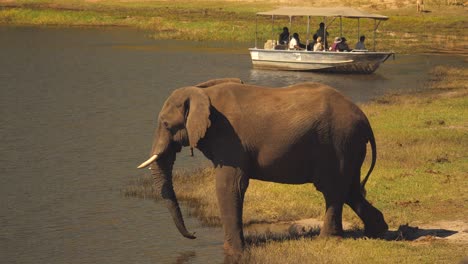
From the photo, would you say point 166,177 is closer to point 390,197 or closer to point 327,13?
point 390,197

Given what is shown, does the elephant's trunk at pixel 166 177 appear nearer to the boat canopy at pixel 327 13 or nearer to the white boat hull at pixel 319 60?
the white boat hull at pixel 319 60

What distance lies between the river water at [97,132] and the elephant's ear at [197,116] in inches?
77.6

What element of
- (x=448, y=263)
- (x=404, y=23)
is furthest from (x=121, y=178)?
(x=404, y=23)

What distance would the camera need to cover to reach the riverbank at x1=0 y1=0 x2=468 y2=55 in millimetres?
53812

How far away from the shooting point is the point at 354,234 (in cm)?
1237

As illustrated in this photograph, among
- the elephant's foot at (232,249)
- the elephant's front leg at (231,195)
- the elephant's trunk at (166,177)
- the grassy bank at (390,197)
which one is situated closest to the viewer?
the grassy bank at (390,197)

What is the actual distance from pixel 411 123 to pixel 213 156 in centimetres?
1154

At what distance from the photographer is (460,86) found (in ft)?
107

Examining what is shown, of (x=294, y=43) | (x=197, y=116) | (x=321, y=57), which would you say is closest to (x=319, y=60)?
(x=321, y=57)

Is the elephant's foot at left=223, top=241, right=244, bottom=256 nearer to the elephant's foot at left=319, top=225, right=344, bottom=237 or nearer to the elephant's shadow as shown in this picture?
the elephant's shadow

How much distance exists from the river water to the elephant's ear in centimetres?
197

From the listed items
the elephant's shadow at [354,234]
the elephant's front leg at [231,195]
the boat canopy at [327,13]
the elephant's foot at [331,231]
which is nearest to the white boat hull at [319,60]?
the boat canopy at [327,13]

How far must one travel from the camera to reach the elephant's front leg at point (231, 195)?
1127 centimetres

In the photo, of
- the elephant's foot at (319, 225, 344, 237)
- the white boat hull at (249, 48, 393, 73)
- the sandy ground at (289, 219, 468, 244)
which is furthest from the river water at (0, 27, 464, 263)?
the elephant's foot at (319, 225, 344, 237)
